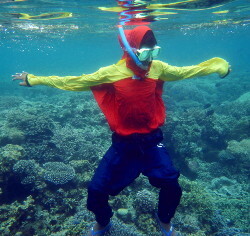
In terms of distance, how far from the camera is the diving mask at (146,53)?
3.62m

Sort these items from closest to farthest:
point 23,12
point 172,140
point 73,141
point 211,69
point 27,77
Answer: point 27,77 → point 211,69 → point 73,141 → point 172,140 → point 23,12

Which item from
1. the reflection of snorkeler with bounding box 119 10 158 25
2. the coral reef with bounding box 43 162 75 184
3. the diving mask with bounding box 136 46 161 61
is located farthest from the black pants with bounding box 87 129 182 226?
the reflection of snorkeler with bounding box 119 10 158 25

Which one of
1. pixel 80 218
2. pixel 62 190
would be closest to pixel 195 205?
pixel 80 218

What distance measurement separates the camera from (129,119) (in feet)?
12.5

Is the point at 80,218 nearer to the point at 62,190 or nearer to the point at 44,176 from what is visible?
the point at 62,190

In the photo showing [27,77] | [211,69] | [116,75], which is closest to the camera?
[116,75]

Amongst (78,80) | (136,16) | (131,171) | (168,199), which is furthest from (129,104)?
(136,16)

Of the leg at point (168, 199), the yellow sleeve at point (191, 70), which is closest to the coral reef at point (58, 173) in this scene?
the leg at point (168, 199)

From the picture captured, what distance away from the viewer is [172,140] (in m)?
10.9

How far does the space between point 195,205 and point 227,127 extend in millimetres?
7448

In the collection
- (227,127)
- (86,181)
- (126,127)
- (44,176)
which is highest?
(126,127)

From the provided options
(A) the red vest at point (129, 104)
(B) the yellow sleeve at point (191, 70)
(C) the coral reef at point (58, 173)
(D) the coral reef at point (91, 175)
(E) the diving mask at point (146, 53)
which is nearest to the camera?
(E) the diving mask at point (146, 53)

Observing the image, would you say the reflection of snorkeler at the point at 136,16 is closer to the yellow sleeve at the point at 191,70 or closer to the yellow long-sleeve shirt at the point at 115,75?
the yellow sleeve at the point at 191,70

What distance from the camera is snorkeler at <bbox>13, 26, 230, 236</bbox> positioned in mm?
3760
